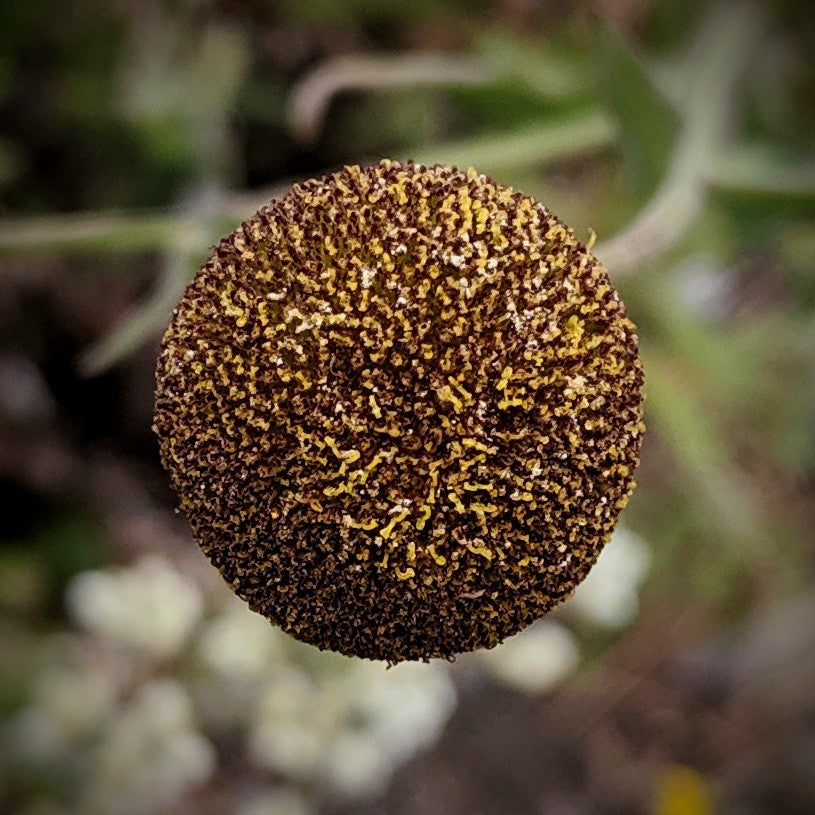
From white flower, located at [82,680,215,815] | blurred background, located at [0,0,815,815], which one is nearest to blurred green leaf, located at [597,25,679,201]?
blurred background, located at [0,0,815,815]

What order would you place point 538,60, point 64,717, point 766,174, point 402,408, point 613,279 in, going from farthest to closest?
point 538,60 → point 766,174 → point 64,717 → point 613,279 → point 402,408

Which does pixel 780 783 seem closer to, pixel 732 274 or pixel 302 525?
pixel 732 274

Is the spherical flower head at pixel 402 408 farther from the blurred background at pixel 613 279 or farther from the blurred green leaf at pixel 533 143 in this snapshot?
the blurred green leaf at pixel 533 143

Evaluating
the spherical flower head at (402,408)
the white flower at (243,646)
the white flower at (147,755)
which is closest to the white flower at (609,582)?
the white flower at (243,646)

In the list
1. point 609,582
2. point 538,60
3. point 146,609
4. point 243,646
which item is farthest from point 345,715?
point 538,60

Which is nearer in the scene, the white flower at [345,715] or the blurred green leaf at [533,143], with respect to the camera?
the white flower at [345,715]

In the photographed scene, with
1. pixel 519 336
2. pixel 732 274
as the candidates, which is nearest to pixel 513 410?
pixel 519 336

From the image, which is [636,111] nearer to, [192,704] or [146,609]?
[146,609]
